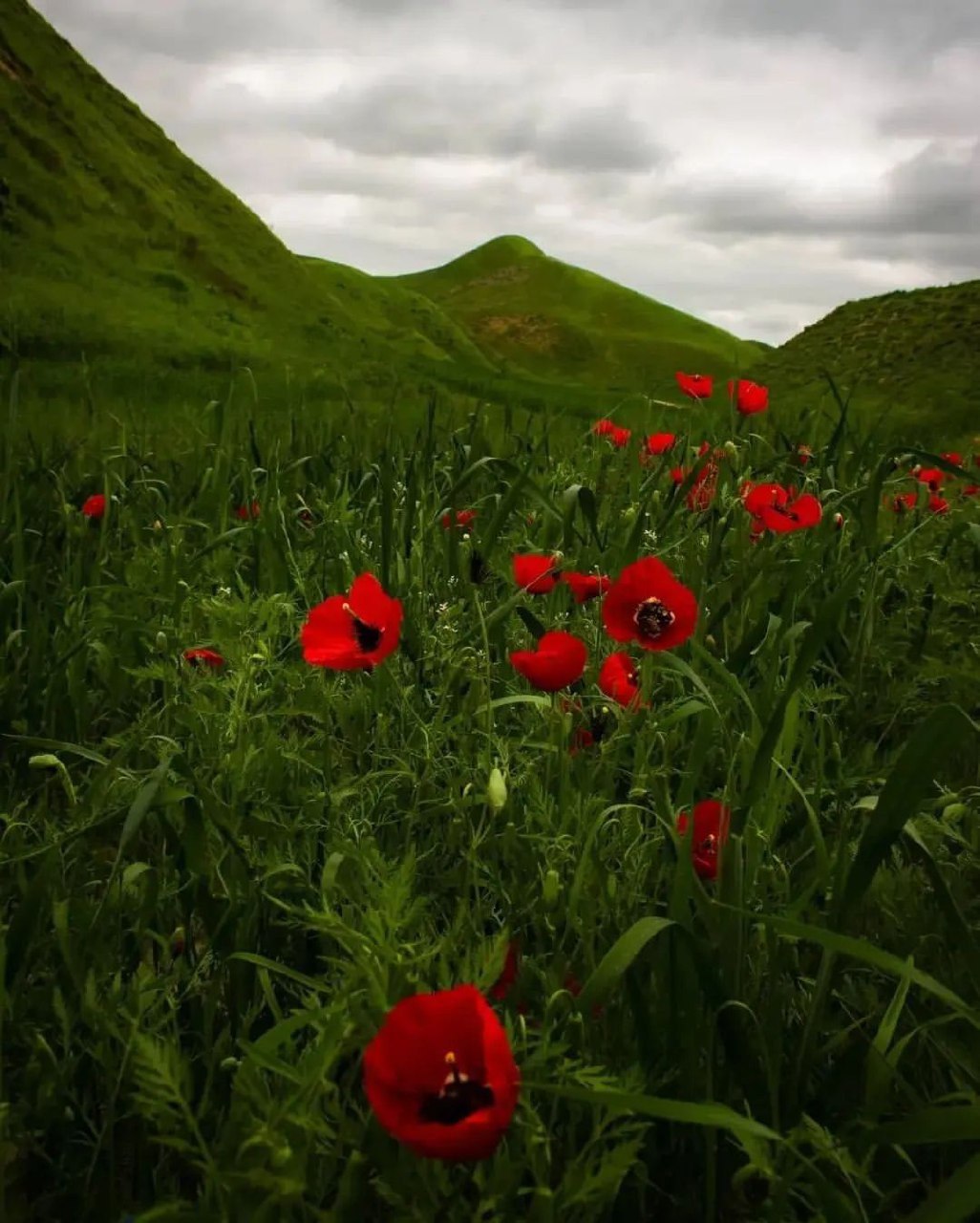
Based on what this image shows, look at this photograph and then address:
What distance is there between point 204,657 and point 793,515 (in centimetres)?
Answer: 127

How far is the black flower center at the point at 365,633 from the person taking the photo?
1571 millimetres

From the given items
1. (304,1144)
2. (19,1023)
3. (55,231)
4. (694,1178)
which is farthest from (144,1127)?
(55,231)

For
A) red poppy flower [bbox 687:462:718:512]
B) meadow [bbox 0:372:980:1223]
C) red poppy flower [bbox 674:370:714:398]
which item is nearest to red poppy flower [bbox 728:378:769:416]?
red poppy flower [bbox 674:370:714:398]

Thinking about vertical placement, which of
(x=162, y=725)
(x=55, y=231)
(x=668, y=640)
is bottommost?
(x=162, y=725)

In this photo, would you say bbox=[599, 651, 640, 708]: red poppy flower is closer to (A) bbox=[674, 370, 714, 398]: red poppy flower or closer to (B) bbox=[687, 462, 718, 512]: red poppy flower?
(B) bbox=[687, 462, 718, 512]: red poppy flower

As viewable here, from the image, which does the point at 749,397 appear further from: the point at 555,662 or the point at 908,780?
the point at 908,780

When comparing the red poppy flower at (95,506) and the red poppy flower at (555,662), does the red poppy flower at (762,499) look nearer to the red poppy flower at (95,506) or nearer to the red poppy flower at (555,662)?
the red poppy flower at (555,662)

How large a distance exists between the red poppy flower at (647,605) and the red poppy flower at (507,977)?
0.52 m

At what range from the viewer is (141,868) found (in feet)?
4.41

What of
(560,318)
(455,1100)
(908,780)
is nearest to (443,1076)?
(455,1100)

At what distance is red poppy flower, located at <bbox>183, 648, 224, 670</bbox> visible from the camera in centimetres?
185

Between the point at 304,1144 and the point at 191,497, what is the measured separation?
2.90 metres

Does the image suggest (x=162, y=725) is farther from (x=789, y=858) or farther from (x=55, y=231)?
(x=55, y=231)

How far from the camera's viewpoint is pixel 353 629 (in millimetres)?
1613
